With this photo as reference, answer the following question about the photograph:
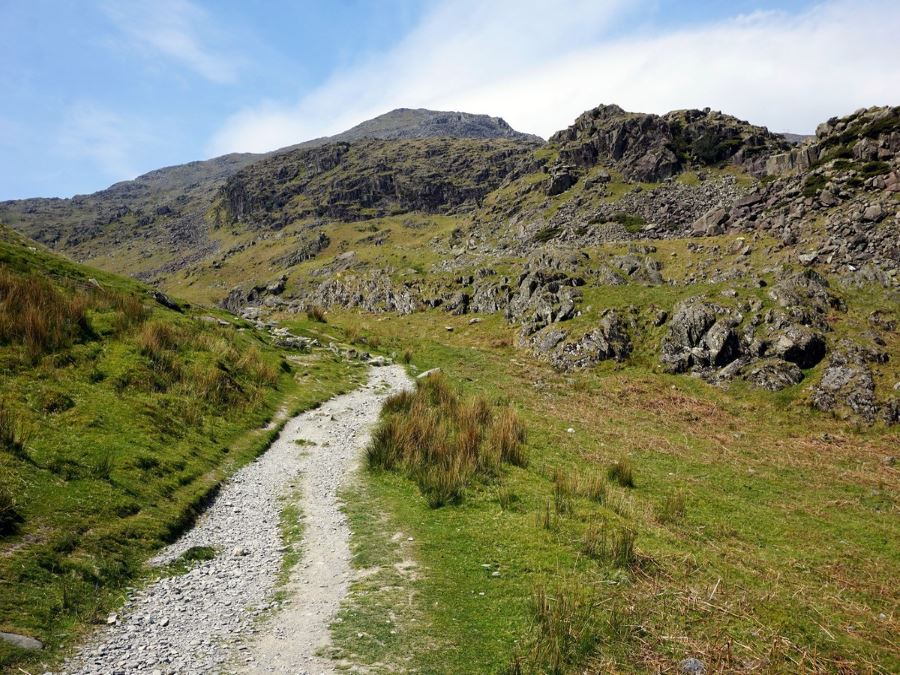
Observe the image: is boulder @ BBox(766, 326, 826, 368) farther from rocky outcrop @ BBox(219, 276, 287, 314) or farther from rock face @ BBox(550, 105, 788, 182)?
rocky outcrop @ BBox(219, 276, 287, 314)

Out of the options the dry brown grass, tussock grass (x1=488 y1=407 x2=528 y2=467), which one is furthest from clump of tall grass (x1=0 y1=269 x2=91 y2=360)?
tussock grass (x1=488 y1=407 x2=528 y2=467)

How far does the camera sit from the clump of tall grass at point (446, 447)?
1544 centimetres

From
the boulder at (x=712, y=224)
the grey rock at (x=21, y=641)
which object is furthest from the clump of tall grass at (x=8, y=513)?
the boulder at (x=712, y=224)

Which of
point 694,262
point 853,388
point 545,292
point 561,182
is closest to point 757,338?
point 853,388

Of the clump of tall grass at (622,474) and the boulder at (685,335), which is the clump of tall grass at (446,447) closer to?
the clump of tall grass at (622,474)

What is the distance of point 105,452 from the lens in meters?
13.7

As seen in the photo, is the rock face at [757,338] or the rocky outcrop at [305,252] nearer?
the rock face at [757,338]

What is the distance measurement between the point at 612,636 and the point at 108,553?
1089 centimetres

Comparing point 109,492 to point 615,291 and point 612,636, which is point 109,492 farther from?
point 615,291

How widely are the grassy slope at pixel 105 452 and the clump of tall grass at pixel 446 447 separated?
6.10 meters

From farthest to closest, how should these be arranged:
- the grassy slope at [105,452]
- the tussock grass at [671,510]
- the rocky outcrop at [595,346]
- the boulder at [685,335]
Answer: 1. the rocky outcrop at [595,346]
2. the boulder at [685,335]
3. the tussock grass at [671,510]
4. the grassy slope at [105,452]

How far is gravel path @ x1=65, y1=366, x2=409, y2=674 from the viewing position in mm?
7633

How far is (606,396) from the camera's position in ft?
110

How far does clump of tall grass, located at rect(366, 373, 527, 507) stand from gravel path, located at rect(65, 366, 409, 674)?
2440 millimetres
